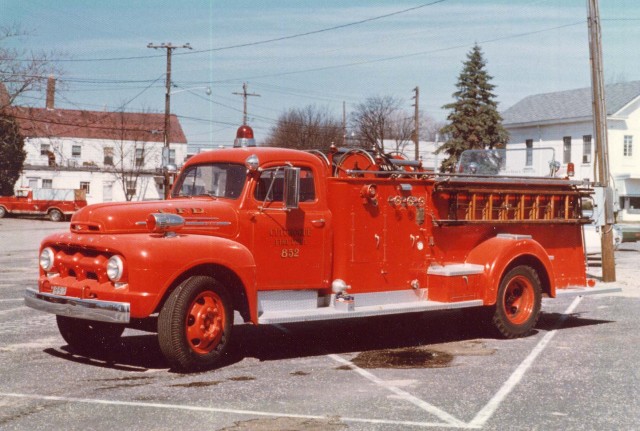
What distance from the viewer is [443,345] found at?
400 inches

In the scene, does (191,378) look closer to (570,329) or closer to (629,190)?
(570,329)

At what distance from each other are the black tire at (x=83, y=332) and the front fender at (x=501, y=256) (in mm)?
4482

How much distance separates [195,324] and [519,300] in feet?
15.9

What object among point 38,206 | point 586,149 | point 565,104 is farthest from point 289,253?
point 565,104

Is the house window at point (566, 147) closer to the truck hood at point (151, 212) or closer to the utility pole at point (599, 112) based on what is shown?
the utility pole at point (599, 112)

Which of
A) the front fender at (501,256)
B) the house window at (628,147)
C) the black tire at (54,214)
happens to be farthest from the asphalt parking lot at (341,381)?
the house window at (628,147)

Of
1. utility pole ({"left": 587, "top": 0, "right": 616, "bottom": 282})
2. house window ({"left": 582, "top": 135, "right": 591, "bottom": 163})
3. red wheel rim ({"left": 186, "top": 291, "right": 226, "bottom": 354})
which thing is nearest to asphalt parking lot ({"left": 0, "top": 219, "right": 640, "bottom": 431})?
red wheel rim ({"left": 186, "top": 291, "right": 226, "bottom": 354})

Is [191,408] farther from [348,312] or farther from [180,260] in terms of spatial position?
[348,312]

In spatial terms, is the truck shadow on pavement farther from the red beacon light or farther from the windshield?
→ the red beacon light

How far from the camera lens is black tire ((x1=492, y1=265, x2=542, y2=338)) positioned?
10602mm

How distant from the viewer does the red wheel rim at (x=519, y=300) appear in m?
10.9

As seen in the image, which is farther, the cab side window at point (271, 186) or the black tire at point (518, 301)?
the black tire at point (518, 301)

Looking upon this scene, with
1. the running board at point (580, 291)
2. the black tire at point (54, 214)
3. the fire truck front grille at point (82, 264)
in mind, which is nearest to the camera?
the fire truck front grille at point (82, 264)

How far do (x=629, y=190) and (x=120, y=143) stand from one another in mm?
40472
